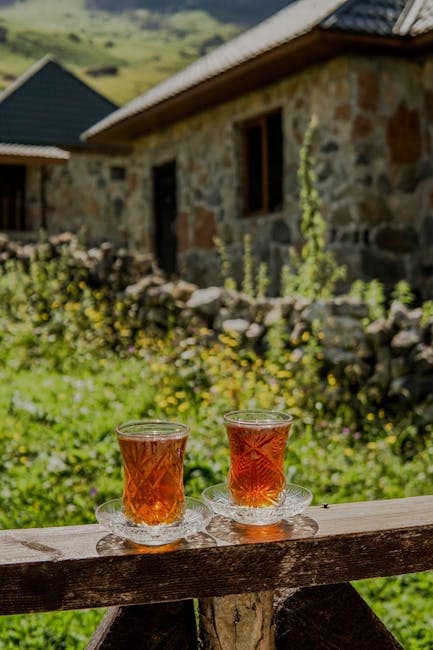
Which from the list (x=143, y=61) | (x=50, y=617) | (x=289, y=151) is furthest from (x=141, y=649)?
(x=143, y=61)

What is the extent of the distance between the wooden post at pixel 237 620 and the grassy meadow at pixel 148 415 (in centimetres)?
174

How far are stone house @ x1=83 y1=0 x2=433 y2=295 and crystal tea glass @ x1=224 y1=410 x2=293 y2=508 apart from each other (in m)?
5.86

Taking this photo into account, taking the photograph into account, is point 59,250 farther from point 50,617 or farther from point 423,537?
point 423,537

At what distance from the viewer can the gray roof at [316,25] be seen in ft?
23.2

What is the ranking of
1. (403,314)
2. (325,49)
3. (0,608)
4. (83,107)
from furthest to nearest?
1. (83,107)
2. (325,49)
3. (403,314)
4. (0,608)

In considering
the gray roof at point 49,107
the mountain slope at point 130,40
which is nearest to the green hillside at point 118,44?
the mountain slope at point 130,40

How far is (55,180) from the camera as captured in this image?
16359mm

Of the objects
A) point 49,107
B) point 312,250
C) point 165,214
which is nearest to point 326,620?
point 312,250

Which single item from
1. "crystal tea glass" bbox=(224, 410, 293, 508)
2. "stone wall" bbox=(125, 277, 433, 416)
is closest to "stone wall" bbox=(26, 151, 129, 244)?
"stone wall" bbox=(125, 277, 433, 416)

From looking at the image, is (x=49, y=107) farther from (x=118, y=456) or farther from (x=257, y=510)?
(x=257, y=510)

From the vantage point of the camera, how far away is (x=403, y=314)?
5391 millimetres

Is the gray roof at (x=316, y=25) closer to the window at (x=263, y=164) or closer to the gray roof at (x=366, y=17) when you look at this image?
the gray roof at (x=366, y=17)

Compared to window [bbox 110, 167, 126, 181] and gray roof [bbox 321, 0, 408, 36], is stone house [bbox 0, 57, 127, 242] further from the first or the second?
gray roof [bbox 321, 0, 408, 36]

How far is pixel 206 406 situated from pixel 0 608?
3723 millimetres
